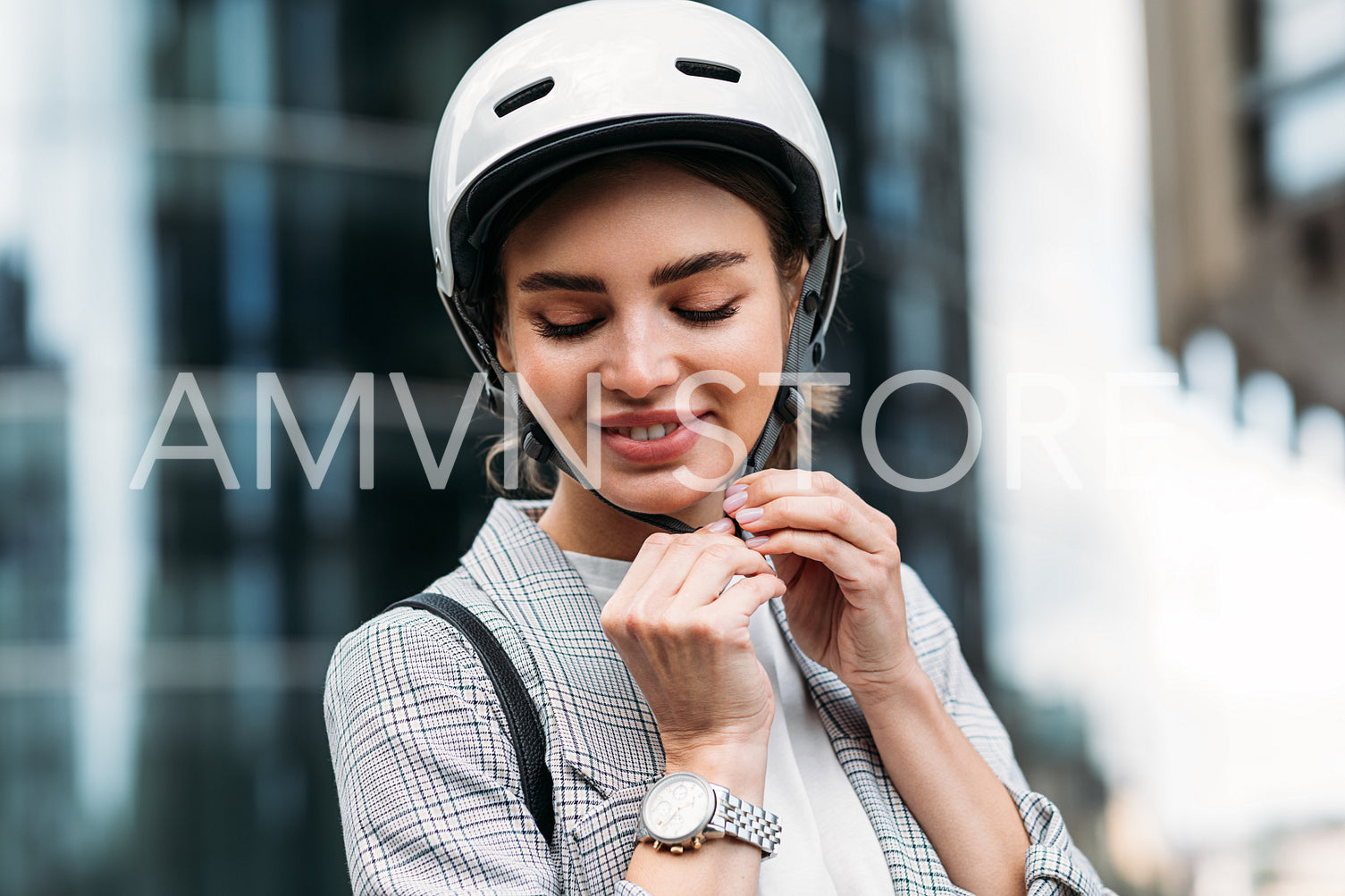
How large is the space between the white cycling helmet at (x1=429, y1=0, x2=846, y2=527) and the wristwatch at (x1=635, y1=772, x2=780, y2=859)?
727 millimetres

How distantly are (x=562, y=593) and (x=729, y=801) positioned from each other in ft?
1.73

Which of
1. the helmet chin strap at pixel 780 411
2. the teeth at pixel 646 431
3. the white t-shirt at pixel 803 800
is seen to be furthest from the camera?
the helmet chin strap at pixel 780 411

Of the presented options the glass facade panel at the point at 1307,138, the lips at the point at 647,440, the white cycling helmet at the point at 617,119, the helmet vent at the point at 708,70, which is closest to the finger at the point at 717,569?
the lips at the point at 647,440

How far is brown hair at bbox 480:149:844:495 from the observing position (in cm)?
221

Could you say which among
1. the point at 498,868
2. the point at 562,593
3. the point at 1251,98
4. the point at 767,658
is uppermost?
the point at 1251,98

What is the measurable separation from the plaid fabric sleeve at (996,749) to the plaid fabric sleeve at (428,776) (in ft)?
2.74

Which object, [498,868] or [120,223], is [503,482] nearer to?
[498,868]

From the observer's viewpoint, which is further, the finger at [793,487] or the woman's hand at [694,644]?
the finger at [793,487]

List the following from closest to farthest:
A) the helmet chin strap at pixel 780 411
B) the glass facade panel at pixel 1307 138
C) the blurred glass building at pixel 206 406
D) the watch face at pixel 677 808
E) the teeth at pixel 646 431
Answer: the watch face at pixel 677 808 → the teeth at pixel 646 431 → the helmet chin strap at pixel 780 411 → the blurred glass building at pixel 206 406 → the glass facade panel at pixel 1307 138

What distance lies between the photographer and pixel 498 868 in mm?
1830

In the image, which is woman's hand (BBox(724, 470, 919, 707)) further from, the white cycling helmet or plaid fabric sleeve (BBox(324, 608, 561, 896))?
plaid fabric sleeve (BBox(324, 608, 561, 896))

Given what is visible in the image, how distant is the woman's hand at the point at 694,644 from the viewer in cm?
189

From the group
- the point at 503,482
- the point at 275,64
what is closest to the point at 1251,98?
the point at 275,64

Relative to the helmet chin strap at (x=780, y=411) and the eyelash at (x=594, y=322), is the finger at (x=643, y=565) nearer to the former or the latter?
the helmet chin strap at (x=780, y=411)
